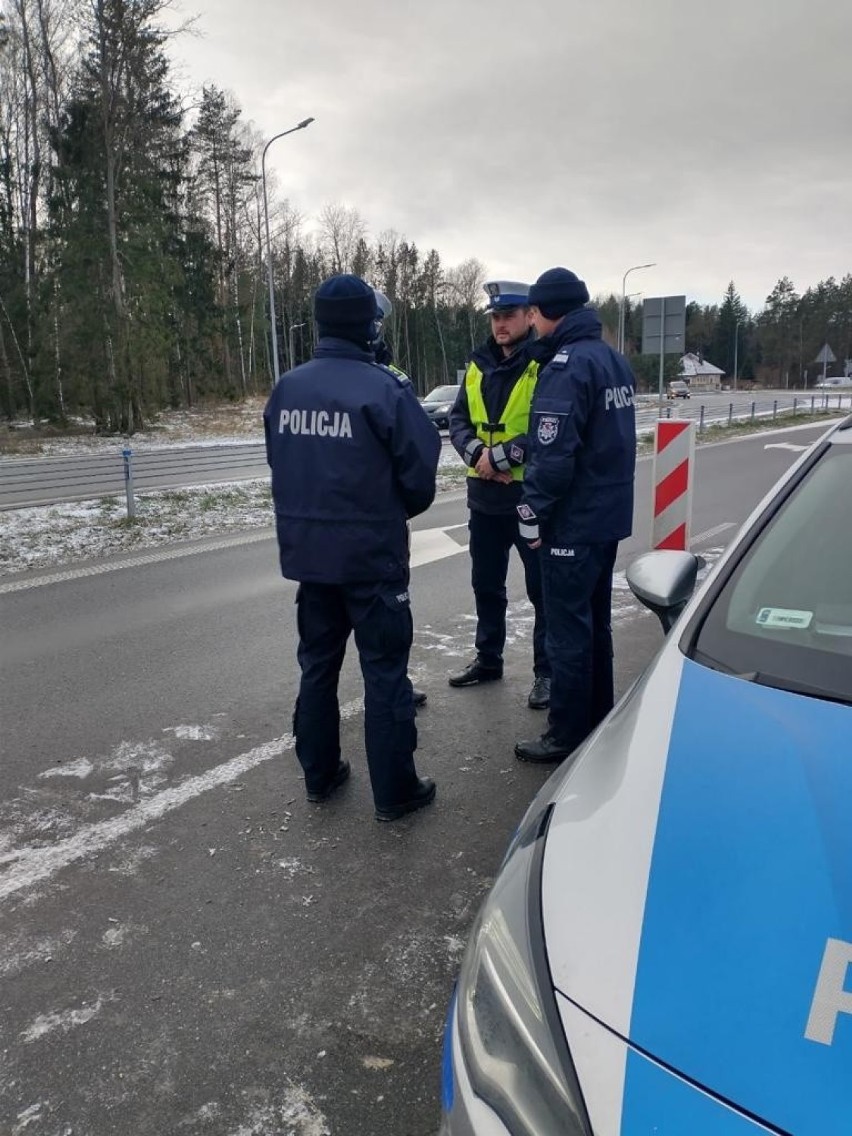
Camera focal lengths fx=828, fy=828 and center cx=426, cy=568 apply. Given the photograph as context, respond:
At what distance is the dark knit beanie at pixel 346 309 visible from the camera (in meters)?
3.11

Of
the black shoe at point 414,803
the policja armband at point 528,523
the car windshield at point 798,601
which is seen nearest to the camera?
the car windshield at point 798,601

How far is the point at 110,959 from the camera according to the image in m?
2.51

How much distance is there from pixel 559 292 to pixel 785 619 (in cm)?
208

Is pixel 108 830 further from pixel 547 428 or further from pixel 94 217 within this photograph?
pixel 94 217

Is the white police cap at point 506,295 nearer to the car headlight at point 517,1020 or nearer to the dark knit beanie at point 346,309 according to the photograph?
the dark knit beanie at point 346,309

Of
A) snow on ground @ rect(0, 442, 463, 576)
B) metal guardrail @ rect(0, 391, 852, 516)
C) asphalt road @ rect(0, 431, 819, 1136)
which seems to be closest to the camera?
asphalt road @ rect(0, 431, 819, 1136)

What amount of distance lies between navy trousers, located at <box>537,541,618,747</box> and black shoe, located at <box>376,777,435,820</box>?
70cm

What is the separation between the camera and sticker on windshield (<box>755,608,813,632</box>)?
2086 mm

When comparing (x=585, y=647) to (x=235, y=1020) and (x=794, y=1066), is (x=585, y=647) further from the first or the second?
(x=794, y=1066)

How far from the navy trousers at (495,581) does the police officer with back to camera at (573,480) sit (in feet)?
2.41

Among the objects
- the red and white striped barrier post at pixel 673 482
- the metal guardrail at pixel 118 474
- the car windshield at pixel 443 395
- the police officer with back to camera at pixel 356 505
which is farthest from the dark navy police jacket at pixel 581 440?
the car windshield at pixel 443 395

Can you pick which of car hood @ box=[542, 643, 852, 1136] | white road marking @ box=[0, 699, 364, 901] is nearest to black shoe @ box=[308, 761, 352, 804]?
white road marking @ box=[0, 699, 364, 901]

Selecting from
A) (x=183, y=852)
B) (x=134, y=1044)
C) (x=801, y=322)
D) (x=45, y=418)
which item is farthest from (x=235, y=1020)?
(x=801, y=322)

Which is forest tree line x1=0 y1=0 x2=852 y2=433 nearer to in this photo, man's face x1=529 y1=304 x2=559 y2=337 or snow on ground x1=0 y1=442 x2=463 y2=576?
snow on ground x1=0 y1=442 x2=463 y2=576
